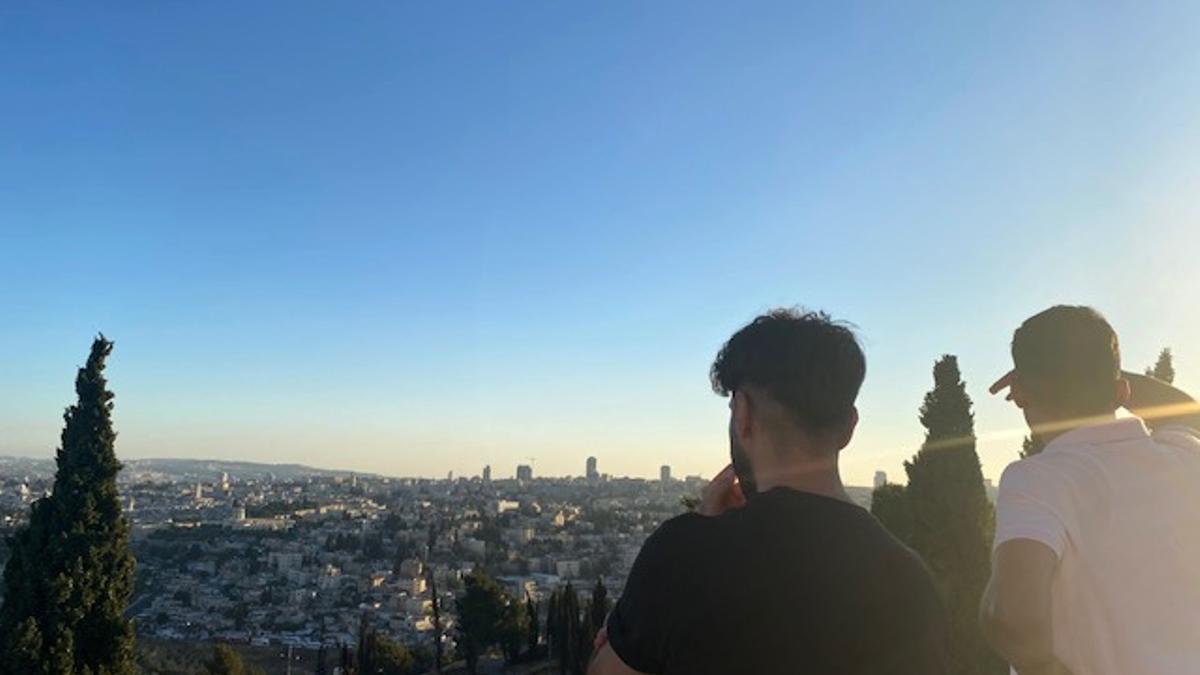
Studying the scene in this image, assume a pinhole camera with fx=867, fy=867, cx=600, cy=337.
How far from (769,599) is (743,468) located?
12.1 inches

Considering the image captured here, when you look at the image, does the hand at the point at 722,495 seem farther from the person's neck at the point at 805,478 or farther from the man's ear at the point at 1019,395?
the man's ear at the point at 1019,395

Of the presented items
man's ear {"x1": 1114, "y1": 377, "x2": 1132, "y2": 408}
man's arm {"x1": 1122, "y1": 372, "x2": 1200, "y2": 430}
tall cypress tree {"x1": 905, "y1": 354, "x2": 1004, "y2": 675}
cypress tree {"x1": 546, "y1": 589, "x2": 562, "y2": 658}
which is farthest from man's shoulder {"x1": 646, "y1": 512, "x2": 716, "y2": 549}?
cypress tree {"x1": 546, "y1": 589, "x2": 562, "y2": 658}

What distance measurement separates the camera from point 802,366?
1764 millimetres

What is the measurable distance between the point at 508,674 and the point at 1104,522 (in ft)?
116

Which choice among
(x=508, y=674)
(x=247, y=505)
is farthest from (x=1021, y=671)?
(x=247, y=505)

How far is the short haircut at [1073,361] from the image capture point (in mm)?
1927

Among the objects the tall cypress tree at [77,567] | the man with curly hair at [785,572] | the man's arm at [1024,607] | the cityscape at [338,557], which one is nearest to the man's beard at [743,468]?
the man with curly hair at [785,572]

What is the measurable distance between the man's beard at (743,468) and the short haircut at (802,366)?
0.40ft

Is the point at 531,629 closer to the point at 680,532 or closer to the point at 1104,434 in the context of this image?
the point at 1104,434

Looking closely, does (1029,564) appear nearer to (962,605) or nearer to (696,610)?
(696,610)

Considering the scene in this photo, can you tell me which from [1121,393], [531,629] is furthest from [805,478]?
[531,629]

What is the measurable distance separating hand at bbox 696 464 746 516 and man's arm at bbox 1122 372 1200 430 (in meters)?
1.20

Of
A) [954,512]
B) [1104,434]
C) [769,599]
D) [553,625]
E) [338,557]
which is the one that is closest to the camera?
[769,599]

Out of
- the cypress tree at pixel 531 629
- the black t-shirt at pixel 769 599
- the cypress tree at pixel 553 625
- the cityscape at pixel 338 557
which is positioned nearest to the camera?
the black t-shirt at pixel 769 599
